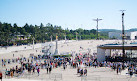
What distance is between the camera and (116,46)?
2964cm

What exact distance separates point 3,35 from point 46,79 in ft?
191

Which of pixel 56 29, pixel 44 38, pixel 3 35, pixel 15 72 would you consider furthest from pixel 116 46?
pixel 56 29

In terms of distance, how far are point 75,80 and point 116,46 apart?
13.9 meters

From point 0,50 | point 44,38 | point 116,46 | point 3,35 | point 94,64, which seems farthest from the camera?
point 44,38

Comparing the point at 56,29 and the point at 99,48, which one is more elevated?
the point at 56,29

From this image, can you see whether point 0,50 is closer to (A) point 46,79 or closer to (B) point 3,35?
(B) point 3,35

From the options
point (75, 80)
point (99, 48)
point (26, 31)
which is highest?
point (26, 31)

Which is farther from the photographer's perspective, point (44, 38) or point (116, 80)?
A: point (44, 38)

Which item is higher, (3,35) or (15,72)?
(3,35)

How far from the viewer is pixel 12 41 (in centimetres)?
7562

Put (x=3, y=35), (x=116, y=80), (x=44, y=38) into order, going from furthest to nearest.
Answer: (x=44, y=38), (x=3, y=35), (x=116, y=80)

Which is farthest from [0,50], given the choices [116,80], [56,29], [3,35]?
[56,29]

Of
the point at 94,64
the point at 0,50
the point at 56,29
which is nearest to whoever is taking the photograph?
the point at 94,64

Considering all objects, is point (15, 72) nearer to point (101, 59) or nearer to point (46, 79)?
point (46, 79)
